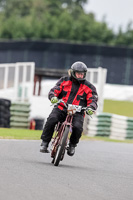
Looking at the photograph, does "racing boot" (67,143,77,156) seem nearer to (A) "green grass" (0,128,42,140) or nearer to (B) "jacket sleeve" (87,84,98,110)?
(B) "jacket sleeve" (87,84,98,110)

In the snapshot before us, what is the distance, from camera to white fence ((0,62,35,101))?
2572 cm

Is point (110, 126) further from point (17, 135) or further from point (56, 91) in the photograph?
point (56, 91)

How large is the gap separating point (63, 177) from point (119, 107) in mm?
27942

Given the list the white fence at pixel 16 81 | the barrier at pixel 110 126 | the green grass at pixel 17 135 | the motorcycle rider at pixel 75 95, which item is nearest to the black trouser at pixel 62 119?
the motorcycle rider at pixel 75 95

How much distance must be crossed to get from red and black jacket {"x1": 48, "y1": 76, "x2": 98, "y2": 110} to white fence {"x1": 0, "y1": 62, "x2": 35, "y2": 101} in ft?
51.3

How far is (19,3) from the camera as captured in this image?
12062cm

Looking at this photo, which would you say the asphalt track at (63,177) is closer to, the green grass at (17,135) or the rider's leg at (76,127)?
the rider's leg at (76,127)

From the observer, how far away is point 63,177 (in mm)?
7965

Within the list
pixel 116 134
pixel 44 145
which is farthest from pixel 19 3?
pixel 44 145

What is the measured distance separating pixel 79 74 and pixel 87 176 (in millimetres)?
1895

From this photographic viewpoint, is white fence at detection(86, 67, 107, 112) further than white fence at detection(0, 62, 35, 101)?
No

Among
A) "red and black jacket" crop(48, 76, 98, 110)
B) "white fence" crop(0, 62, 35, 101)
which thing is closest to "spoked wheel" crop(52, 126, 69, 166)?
"red and black jacket" crop(48, 76, 98, 110)

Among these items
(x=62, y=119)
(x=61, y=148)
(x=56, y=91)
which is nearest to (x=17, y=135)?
(x=62, y=119)

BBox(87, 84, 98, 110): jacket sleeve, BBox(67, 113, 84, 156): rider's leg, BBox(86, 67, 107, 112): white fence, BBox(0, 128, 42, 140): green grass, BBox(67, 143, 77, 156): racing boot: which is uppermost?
BBox(86, 67, 107, 112): white fence
